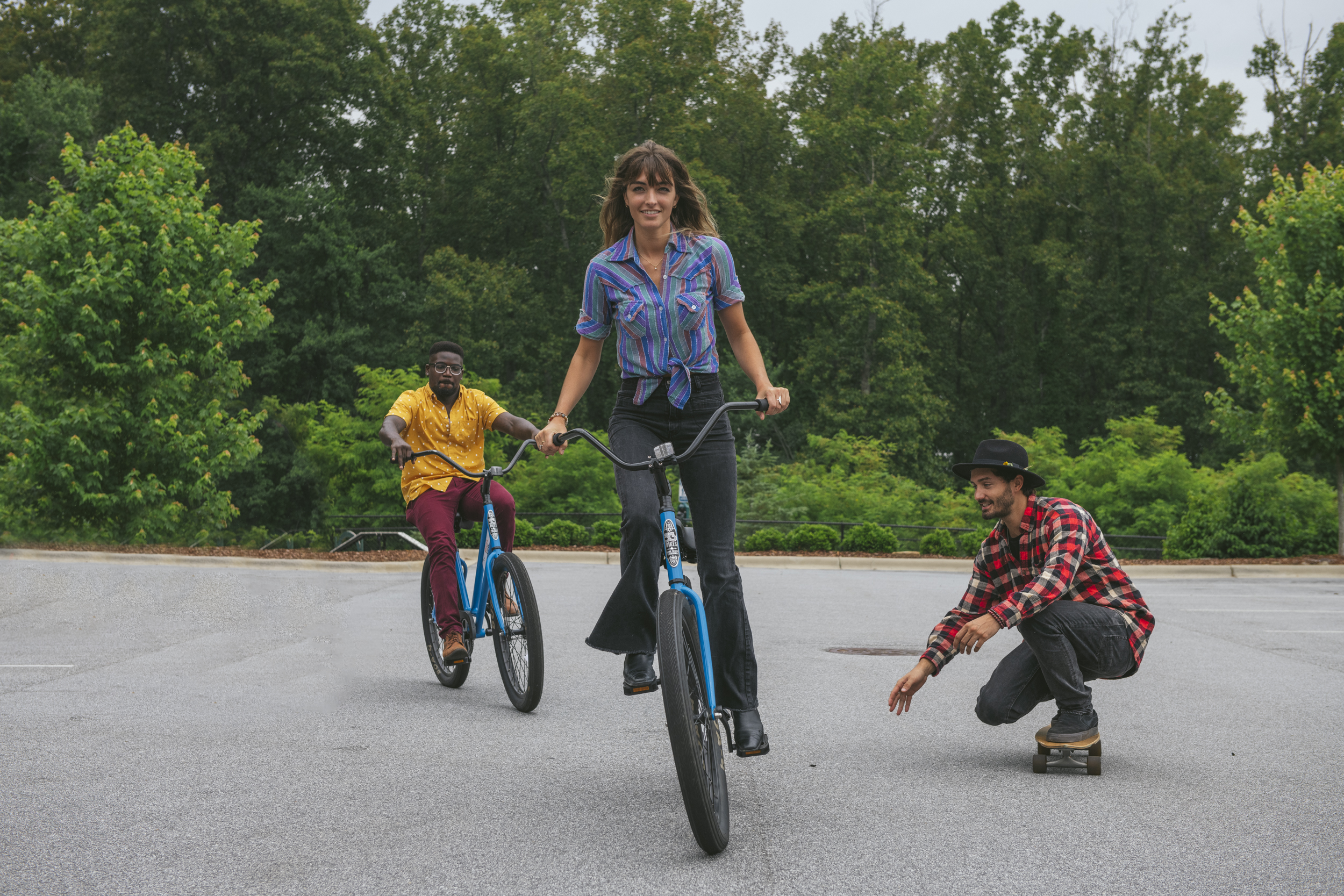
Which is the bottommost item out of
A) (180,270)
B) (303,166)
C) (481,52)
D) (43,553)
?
(43,553)

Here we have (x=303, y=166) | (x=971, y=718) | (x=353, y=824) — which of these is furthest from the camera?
(x=303, y=166)

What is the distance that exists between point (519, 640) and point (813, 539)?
1551cm

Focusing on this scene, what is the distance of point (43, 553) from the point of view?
17.2m

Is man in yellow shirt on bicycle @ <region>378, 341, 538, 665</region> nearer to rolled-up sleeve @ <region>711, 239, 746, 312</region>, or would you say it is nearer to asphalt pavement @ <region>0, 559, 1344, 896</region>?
asphalt pavement @ <region>0, 559, 1344, 896</region>

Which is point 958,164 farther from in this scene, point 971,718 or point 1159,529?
point 971,718

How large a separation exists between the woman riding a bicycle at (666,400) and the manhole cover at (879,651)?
15.2ft

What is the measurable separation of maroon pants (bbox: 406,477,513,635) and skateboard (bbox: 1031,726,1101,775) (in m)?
2.83

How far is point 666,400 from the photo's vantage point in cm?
455

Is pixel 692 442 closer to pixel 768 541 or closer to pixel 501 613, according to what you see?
pixel 501 613

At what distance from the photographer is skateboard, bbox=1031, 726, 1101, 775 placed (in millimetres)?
4957

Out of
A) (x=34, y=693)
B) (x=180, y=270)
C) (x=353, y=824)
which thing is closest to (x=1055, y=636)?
(x=353, y=824)

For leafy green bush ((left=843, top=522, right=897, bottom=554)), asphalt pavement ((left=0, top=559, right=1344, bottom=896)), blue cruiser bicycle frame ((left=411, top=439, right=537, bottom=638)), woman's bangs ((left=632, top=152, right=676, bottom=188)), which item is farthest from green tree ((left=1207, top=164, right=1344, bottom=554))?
woman's bangs ((left=632, top=152, right=676, bottom=188))

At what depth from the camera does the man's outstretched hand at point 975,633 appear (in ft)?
14.6

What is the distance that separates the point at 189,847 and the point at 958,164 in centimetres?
5248
